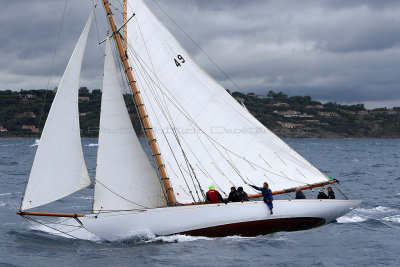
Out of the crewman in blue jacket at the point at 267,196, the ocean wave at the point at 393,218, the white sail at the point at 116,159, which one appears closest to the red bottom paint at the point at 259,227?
the crewman in blue jacket at the point at 267,196

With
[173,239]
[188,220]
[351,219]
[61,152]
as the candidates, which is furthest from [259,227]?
[61,152]

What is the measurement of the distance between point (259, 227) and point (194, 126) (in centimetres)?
516

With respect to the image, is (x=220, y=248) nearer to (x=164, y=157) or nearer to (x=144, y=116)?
(x=164, y=157)

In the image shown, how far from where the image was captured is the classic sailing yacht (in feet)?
66.3

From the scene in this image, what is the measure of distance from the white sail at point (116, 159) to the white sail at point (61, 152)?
0.94 metres

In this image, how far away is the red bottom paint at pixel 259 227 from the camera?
21.0 meters

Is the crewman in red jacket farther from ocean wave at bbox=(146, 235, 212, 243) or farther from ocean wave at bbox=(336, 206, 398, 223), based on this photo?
ocean wave at bbox=(336, 206, 398, 223)

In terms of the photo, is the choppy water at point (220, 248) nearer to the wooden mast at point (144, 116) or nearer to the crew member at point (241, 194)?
the crew member at point (241, 194)

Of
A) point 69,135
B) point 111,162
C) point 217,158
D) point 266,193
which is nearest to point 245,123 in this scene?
point 217,158

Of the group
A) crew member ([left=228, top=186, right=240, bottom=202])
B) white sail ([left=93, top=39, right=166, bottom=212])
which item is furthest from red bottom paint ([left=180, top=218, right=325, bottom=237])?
white sail ([left=93, top=39, right=166, bottom=212])

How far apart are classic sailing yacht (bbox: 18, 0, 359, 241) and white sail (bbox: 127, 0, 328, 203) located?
0.14ft

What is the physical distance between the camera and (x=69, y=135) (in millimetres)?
20203

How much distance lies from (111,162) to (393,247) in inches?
458

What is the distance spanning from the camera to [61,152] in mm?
20016
